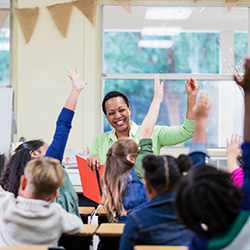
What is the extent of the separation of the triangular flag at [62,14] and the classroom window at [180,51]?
473mm

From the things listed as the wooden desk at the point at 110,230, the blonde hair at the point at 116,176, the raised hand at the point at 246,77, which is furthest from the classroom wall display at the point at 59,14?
the raised hand at the point at 246,77

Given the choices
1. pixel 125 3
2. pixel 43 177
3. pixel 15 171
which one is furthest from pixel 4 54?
pixel 43 177

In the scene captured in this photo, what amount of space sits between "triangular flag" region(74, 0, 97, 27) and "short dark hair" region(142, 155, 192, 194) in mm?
3060

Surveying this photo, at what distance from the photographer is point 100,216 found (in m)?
1.65

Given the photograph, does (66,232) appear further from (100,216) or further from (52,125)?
(52,125)

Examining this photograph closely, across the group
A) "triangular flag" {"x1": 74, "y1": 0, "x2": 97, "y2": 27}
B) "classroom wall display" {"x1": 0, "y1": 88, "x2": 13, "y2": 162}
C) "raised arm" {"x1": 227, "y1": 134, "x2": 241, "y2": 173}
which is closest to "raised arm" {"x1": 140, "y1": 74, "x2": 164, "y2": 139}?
"raised arm" {"x1": 227, "y1": 134, "x2": 241, "y2": 173}

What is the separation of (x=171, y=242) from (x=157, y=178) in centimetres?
22

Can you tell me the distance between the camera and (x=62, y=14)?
3707mm

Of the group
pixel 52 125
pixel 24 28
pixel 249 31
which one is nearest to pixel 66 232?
pixel 52 125

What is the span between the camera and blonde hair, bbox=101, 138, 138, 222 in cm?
143

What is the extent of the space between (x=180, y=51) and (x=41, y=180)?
318 cm

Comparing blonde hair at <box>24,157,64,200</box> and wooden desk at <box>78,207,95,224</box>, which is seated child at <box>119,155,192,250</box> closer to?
blonde hair at <box>24,157,64,200</box>

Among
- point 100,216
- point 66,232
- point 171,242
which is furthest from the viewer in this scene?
point 100,216

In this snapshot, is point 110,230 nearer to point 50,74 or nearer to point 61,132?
point 61,132
